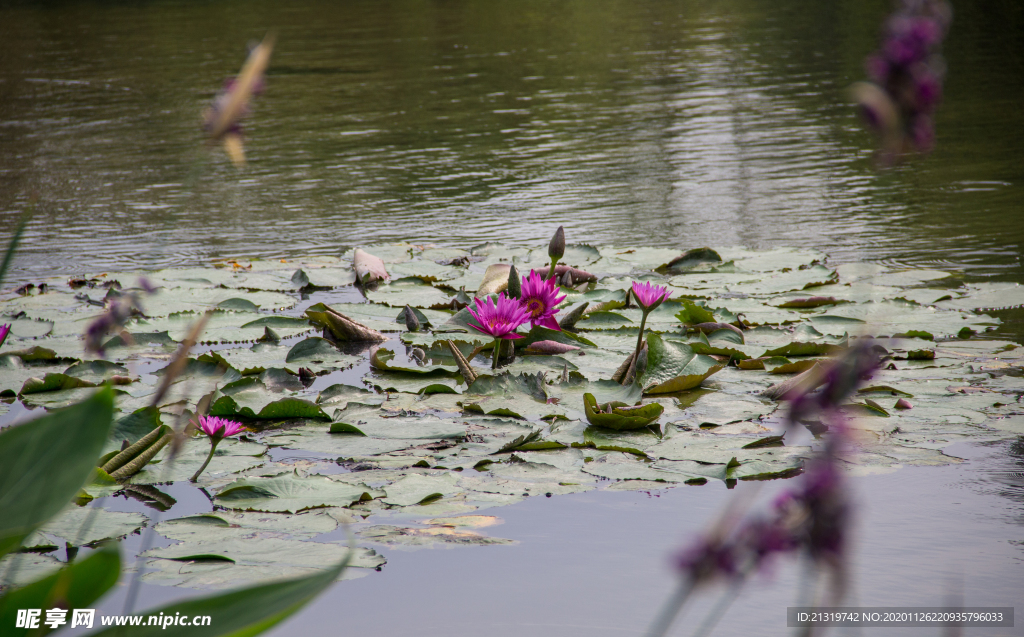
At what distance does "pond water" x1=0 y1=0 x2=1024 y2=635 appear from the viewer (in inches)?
58.3

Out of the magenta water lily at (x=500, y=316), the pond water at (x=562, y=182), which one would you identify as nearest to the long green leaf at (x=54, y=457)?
the pond water at (x=562, y=182)

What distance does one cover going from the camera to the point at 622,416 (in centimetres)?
197

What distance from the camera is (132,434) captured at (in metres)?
1.93

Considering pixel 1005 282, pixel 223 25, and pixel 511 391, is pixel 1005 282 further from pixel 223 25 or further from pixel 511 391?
pixel 223 25

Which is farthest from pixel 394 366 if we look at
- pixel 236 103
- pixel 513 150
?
pixel 513 150

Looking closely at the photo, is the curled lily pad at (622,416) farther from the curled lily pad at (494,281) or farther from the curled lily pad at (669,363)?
the curled lily pad at (494,281)

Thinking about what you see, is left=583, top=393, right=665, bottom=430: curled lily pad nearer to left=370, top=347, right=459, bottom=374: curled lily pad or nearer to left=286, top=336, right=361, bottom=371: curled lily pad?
left=370, top=347, right=459, bottom=374: curled lily pad

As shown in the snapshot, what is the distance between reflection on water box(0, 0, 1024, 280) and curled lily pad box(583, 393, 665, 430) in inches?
40.9

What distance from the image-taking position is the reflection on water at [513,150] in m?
Answer: 4.08

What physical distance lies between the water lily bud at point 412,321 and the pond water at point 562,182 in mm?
1188

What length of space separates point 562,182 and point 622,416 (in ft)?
11.0

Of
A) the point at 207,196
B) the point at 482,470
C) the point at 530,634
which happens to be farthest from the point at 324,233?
the point at 530,634

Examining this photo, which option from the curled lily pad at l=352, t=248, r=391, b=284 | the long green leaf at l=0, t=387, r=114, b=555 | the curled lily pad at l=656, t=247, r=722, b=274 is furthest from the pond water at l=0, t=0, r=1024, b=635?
the curled lily pad at l=352, t=248, r=391, b=284

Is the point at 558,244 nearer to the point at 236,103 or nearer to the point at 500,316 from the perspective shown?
the point at 500,316
